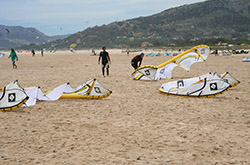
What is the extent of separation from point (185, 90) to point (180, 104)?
1133mm

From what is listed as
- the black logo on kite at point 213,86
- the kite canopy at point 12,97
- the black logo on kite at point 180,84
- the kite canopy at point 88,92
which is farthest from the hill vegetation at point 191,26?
the kite canopy at point 12,97

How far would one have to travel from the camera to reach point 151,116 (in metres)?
6.43

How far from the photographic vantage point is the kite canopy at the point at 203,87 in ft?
26.9

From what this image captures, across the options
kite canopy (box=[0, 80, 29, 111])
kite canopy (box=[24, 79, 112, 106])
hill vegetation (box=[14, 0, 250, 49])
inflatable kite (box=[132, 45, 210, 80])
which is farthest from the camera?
hill vegetation (box=[14, 0, 250, 49])

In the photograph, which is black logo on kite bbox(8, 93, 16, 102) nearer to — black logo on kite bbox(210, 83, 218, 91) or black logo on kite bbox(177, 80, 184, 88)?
black logo on kite bbox(177, 80, 184, 88)

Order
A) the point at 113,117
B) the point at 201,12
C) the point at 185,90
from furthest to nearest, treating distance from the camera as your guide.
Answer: the point at 201,12
the point at 185,90
the point at 113,117

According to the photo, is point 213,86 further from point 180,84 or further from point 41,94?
point 41,94

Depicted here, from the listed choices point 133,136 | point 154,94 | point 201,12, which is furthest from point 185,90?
point 201,12

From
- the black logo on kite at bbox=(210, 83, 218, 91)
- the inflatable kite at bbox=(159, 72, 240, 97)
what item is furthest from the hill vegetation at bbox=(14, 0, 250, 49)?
the black logo on kite at bbox=(210, 83, 218, 91)

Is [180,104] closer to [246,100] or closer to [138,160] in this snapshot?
[246,100]

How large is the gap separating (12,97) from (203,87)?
5363 millimetres

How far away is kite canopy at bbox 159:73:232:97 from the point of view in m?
8.19

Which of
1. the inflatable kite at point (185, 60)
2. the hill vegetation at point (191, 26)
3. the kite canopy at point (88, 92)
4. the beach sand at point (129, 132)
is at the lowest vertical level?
the beach sand at point (129, 132)

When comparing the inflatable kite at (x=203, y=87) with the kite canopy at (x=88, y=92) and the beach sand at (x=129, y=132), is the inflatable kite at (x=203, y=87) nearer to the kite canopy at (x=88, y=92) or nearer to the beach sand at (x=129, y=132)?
the beach sand at (x=129, y=132)
